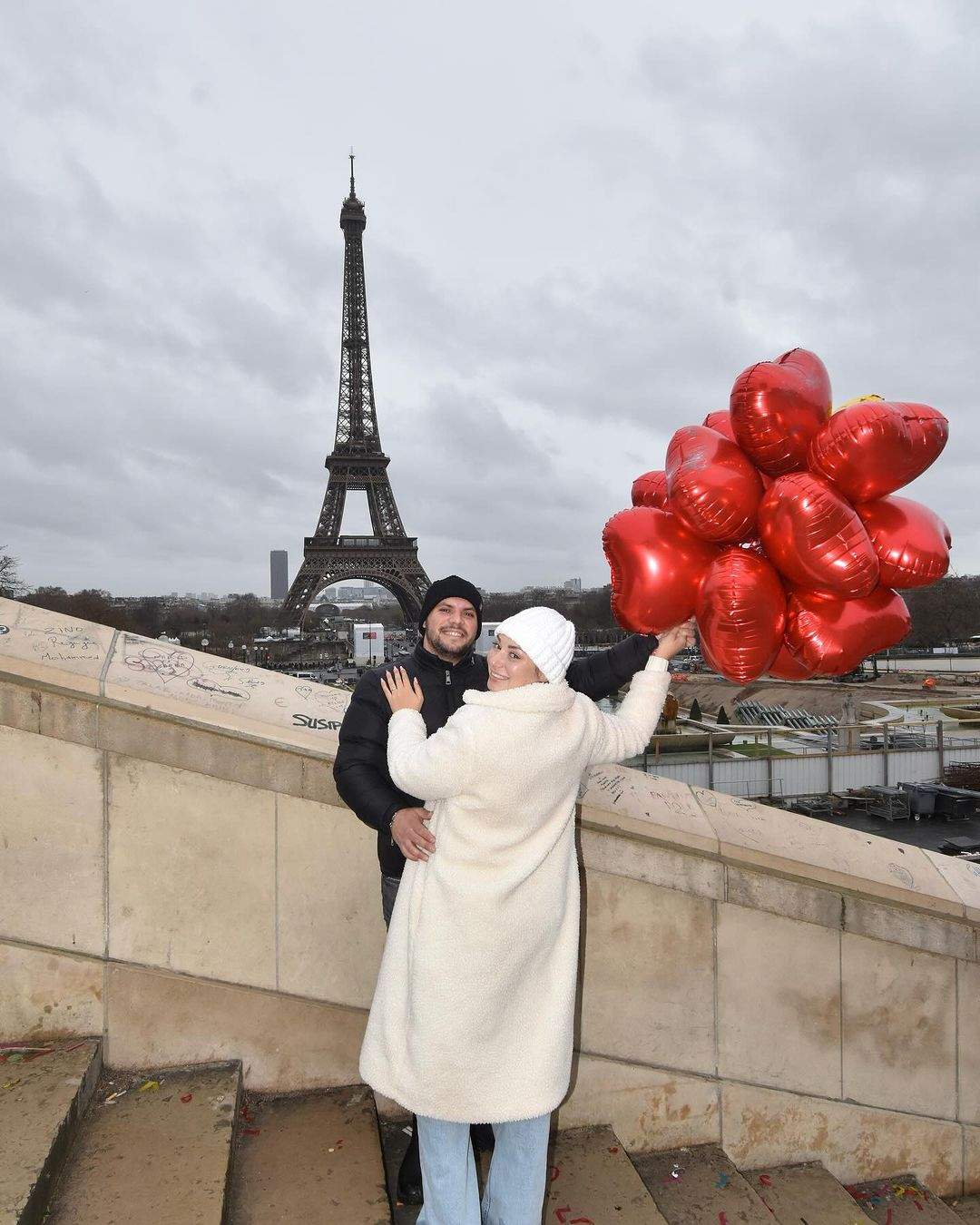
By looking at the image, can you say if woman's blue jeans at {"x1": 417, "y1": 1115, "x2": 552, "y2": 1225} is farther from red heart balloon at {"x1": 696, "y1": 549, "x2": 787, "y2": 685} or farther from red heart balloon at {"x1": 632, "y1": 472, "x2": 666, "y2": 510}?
red heart balloon at {"x1": 632, "y1": 472, "x2": 666, "y2": 510}

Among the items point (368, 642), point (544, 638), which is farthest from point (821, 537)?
point (368, 642)

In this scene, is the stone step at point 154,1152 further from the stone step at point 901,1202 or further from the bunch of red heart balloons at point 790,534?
the stone step at point 901,1202

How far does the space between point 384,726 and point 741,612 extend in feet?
3.69

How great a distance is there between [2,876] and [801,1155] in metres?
3.08

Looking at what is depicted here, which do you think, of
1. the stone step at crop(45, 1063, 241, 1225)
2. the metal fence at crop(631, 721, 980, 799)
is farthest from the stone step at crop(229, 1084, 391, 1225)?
the metal fence at crop(631, 721, 980, 799)

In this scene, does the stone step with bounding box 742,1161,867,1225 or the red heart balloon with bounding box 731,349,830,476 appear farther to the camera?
the stone step with bounding box 742,1161,867,1225

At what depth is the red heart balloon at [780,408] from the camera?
2.35 meters

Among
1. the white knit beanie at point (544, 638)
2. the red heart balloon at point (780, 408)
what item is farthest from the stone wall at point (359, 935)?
the red heart balloon at point (780, 408)

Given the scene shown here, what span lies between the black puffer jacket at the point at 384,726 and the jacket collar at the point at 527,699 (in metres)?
0.33

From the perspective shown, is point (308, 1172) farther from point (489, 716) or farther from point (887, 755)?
point (887, 755)

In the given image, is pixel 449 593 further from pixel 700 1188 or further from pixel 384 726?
pixel 700 1188

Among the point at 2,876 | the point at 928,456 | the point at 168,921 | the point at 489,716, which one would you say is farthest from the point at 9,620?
the point at 928,456

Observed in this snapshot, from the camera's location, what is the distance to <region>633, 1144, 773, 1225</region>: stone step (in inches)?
98.8

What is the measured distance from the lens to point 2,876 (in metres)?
2.52
